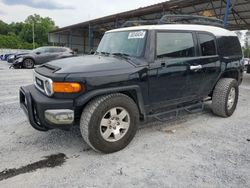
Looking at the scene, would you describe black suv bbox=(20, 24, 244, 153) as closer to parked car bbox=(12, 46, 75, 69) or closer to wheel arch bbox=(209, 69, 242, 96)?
wheel arch bbox=(209, 69, 242, 96)

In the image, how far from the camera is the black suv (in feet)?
9.92

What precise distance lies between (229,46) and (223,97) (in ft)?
3.91

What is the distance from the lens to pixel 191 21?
4.93 metres

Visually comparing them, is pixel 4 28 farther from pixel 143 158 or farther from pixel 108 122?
pixel 143 158

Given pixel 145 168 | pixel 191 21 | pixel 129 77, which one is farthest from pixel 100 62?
pixel 191 21

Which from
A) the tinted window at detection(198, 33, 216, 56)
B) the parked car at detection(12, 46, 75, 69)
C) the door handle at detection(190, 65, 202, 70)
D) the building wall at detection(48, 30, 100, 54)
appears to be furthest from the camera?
the building wall at detection(48, 30, 100, 54)

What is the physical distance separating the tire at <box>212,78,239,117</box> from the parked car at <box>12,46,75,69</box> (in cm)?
1054

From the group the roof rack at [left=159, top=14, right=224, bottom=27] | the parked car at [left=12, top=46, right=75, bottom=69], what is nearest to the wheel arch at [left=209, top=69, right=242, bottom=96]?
the roof rack at [left=159, top=14, right=224, bottom=27]

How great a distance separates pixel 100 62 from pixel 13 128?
2.12m

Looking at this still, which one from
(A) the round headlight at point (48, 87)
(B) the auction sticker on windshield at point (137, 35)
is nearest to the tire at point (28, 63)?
(B) the auction sticker on windshield at point (137, 35)

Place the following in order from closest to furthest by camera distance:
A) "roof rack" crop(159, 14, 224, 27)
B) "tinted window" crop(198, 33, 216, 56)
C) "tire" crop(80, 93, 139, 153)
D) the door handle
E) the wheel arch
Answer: "tire" crop(80, 93, 139, 153)
the door handle
"tinted window" crop(198, 33, 216, 56)
"roof rack" crop(159, 14, 224, 27)
the wheel arch

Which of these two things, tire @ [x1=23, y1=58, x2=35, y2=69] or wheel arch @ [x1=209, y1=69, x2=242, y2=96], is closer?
wheel arch @ [x1=209, y1=69, x2=242, y2=96]

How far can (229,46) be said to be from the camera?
5.09 meters

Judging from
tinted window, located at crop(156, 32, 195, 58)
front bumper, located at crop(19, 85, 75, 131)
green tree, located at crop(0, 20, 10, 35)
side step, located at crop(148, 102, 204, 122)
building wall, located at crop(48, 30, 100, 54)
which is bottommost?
side step, located at crop(148, 102, 204, 122)
